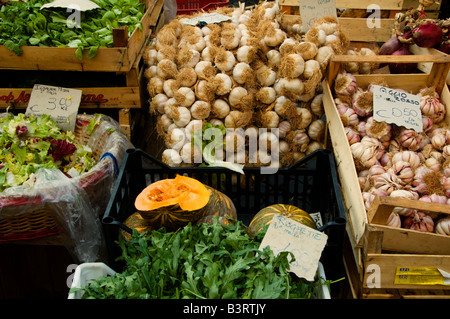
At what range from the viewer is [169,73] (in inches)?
93.6

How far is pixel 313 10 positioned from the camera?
95.4 inches

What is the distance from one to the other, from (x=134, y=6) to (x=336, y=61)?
5.44 feet

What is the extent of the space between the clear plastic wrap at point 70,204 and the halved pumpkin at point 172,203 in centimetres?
37

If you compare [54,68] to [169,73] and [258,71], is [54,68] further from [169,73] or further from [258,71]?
[258,71]

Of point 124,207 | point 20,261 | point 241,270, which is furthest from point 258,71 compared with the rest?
point 20,261

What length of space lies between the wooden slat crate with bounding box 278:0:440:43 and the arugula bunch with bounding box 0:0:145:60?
3.90 ft

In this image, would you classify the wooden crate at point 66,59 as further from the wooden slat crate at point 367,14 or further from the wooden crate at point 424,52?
the wooden crate at point 424,52

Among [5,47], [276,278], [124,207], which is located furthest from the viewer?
[5,47]

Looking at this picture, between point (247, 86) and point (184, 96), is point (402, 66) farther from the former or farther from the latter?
point (184, 96)

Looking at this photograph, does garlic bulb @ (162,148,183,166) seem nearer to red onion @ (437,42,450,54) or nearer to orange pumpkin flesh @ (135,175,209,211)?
orange pumpkin flesh @ (135,175,209,211)

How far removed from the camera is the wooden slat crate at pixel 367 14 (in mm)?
2824

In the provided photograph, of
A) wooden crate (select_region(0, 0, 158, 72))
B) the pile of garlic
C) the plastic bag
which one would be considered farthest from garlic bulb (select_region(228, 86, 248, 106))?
the plastic bag

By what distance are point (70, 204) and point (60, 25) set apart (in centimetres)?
132

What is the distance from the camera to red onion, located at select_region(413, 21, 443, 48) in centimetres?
231
